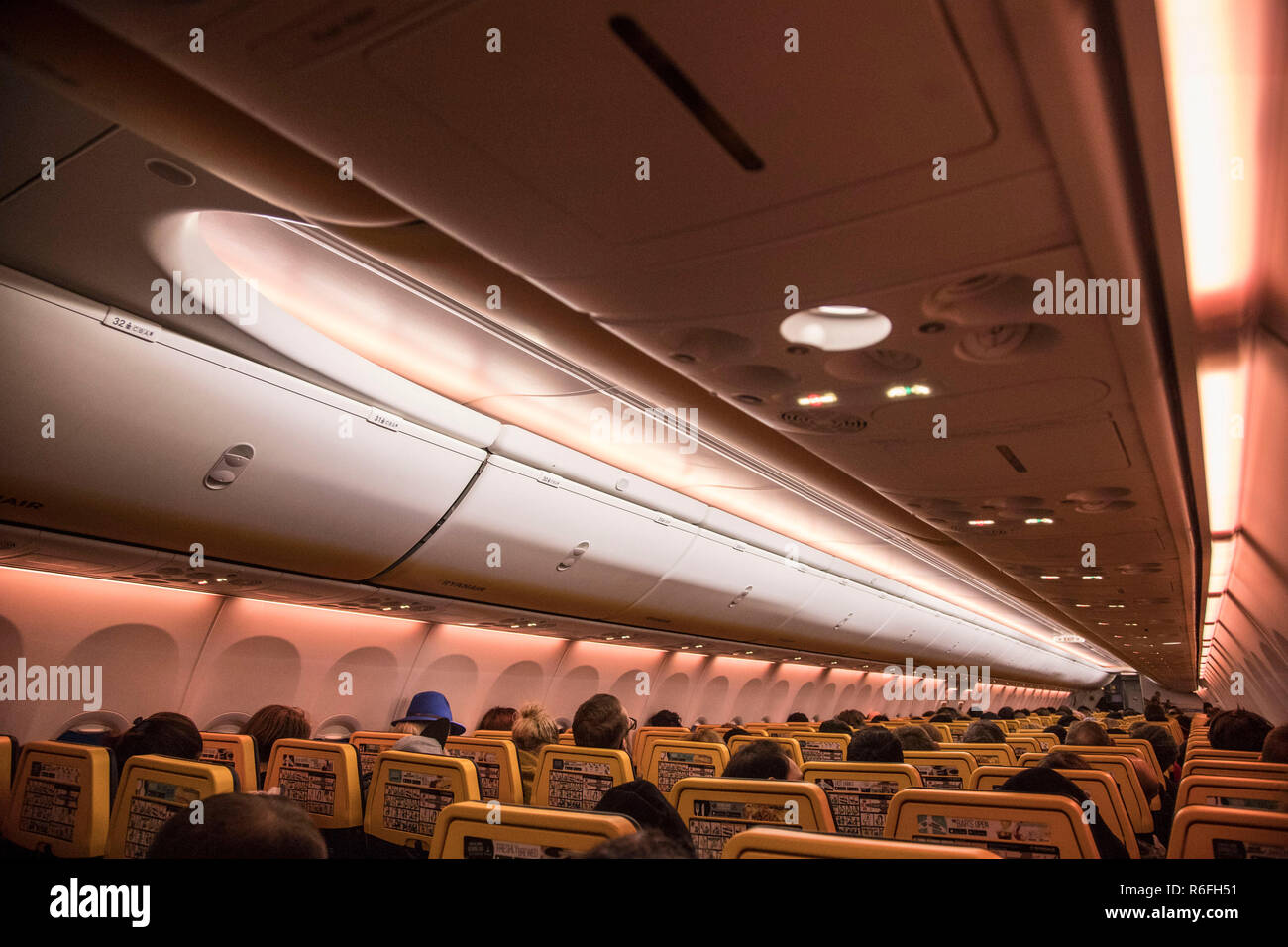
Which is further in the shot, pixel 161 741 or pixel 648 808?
pixel 161 741

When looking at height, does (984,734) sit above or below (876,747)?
below

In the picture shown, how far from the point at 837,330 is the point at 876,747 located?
259cm

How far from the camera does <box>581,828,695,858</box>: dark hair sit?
1.56m

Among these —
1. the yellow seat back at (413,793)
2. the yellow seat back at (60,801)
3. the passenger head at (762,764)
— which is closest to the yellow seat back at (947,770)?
the passenger head at (762,764)

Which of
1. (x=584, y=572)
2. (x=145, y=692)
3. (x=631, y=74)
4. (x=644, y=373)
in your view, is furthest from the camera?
(x=584, y=572)

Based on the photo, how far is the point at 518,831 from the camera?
2.07 metres

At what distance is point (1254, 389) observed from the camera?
16.6ft

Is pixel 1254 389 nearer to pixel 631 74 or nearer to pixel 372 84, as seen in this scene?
pixel 631 74

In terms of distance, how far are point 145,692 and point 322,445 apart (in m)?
4.26

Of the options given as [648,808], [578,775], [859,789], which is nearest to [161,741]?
[578,775]

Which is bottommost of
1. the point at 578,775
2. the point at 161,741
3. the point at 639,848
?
the point at 578,775

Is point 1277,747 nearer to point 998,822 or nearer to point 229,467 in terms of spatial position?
point 998,822

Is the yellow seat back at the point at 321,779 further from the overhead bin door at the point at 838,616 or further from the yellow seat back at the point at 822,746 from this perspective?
the overhead bin door at the point at 838,616

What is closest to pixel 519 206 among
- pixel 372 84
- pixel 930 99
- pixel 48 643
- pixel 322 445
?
pixel 372 84
